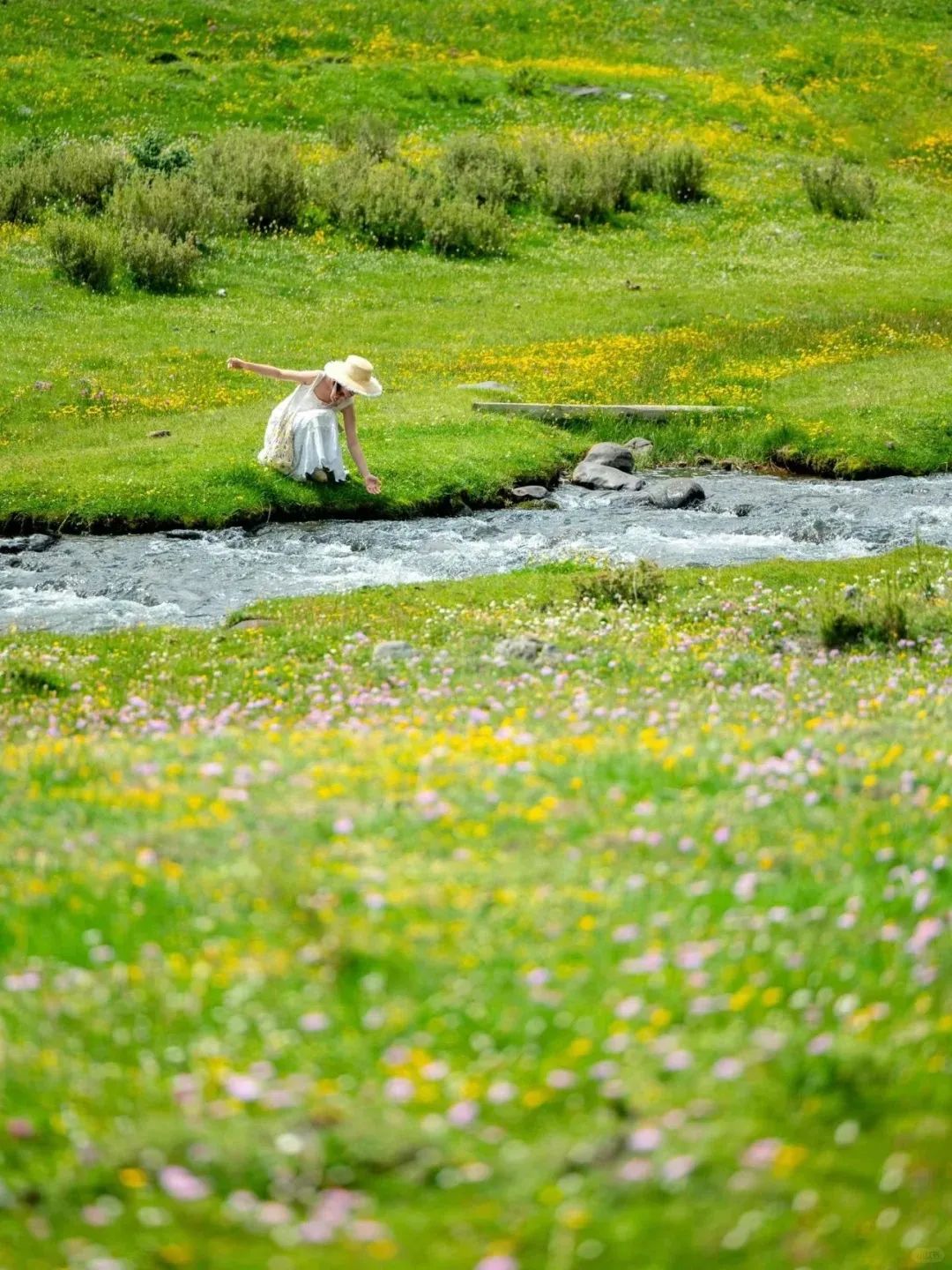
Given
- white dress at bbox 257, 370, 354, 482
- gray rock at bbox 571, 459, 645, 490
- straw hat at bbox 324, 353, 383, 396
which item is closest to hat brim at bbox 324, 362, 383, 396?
straw hat at bbox 324, 353, 383, 396

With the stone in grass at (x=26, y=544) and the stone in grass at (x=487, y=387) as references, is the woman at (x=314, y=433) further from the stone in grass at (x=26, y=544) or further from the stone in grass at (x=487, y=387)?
the stone in grass at (x=487, y=387)

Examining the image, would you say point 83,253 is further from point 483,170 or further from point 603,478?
point 483,170

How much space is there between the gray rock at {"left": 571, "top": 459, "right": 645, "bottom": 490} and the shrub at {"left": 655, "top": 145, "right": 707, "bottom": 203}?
1083 inches

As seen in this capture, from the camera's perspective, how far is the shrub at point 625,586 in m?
17.7

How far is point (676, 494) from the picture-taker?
23984mm

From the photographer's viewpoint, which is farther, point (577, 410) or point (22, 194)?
point (22, 194)

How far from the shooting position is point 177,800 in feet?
25.8

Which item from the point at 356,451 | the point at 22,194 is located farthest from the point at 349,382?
the point at 22,194

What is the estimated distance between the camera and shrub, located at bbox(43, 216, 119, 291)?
3453cm

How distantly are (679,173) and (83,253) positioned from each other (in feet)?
75.9

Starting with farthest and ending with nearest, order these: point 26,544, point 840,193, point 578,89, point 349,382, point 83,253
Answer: point 578,89, point 840,193, point 83,253, point 349,382, point 26,544

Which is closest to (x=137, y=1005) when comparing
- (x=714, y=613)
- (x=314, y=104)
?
(x=714, y=613)

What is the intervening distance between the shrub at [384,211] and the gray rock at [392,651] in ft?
94.6

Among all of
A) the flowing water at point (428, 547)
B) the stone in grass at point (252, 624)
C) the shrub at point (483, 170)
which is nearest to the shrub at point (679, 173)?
the shrub at point (483, 170)
